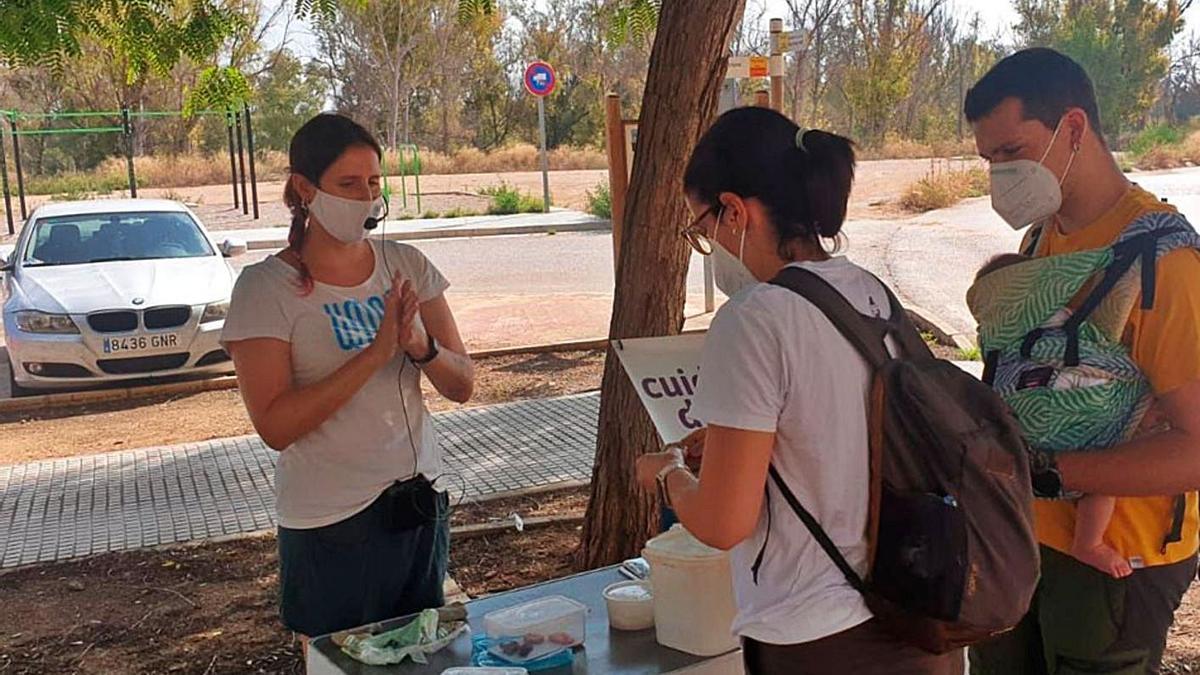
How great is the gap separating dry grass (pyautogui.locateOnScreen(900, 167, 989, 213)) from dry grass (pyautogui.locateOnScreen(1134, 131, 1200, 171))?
9.02 m

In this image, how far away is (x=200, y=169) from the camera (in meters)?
31.5

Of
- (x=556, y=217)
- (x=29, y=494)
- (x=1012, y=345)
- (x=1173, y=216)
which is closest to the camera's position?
(x=1173, y=216)

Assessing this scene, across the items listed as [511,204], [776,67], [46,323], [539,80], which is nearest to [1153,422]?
[776,67]

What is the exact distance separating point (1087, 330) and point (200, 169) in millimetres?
32261

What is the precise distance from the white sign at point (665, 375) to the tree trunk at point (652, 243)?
35.1 inches

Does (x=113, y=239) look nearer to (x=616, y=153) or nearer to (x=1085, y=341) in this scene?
(x=616, y=153)

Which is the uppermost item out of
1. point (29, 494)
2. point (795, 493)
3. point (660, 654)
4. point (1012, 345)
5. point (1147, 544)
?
point (1012, 345)

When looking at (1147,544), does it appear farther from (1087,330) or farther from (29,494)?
(29,494)

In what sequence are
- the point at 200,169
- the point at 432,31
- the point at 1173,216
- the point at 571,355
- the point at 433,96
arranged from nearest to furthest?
the point at 1173,216, the point at 571,355, the point at 200,169, the point at 432,31, the point at 433,96

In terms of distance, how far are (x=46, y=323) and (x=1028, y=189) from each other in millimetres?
8084

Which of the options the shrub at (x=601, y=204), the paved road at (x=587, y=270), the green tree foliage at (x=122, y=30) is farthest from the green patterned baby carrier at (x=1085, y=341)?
the shrub at (x=601, y=204)

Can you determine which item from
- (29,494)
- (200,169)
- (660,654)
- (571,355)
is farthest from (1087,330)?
(200,169)

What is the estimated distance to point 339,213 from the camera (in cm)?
265

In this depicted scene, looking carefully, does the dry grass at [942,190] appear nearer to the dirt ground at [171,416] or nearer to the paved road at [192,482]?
the dirt ground at [171,416]
